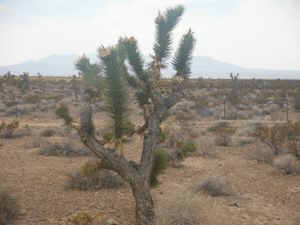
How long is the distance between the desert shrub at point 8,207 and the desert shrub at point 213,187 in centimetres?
335

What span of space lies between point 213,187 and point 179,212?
7.00 feet

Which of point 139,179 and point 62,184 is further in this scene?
point 62,184

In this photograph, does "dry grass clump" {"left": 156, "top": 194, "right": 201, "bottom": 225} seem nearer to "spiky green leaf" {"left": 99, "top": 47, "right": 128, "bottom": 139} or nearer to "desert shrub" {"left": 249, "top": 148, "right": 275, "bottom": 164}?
"spiky green leaf" {"left": 99, "top": 47, "right": 128, "bottom": 139}

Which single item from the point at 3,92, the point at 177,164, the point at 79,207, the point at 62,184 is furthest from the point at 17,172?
the point at 3,92

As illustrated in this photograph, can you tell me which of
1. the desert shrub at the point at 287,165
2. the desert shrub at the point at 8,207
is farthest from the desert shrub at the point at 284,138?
the desert shrub at the point at 8,207

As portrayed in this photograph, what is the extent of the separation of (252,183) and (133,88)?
13.1ft

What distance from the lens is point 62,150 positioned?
39.1 ft

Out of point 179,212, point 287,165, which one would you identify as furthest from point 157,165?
point 287,165

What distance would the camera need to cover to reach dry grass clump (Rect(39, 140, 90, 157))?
38.4 ft

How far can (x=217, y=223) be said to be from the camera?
6.30m

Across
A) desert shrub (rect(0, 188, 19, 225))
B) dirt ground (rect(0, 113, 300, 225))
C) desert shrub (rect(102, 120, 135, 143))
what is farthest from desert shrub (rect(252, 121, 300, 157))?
desert shrub (rect(0, 188, 19, 225))

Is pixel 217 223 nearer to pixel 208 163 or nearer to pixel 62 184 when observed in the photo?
pixel 62 184

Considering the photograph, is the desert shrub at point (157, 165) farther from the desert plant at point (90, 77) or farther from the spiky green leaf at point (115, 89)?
the desert plant at point (90, 77)

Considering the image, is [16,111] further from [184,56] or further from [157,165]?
[184,56]
